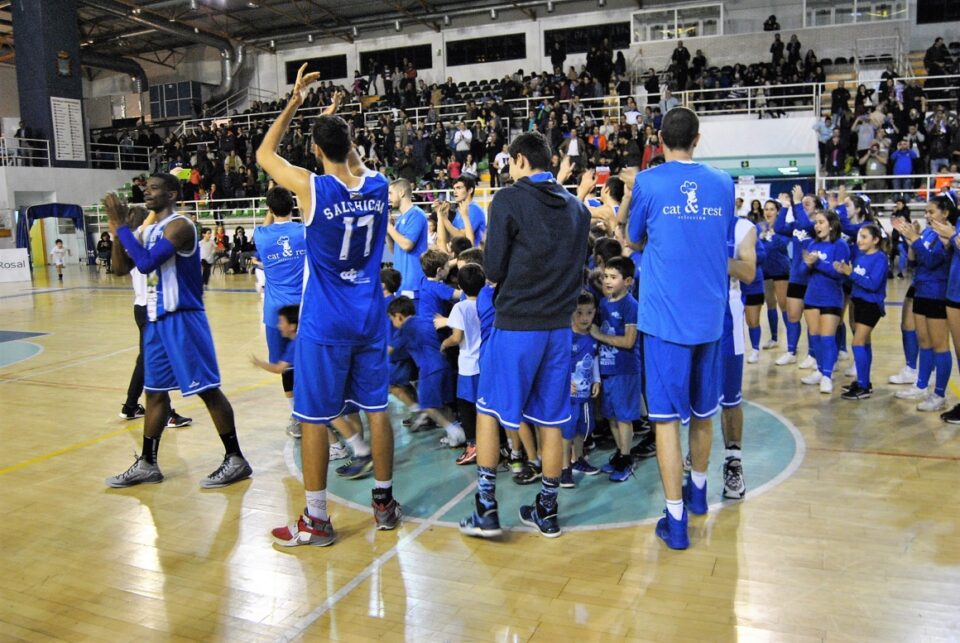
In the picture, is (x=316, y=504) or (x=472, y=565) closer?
(x=472, y=565)

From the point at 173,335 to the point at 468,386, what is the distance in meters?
1.93

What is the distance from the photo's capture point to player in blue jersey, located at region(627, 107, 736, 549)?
365 centimetres

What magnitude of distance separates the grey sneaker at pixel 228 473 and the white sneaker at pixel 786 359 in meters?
5.76

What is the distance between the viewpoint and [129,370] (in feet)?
28.9

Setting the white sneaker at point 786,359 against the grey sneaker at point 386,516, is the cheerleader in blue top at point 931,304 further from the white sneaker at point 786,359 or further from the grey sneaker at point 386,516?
the grey sneaker at point 386,516

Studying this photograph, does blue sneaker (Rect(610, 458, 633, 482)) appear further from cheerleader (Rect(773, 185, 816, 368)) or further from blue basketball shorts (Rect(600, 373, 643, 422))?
cheerleader (Rect(773, 185, 816, 368))

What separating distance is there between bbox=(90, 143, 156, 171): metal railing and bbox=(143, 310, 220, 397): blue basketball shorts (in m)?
28.4

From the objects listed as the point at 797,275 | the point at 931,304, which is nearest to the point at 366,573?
the point at 931,304

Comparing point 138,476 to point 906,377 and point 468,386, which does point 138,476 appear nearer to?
point 468,386

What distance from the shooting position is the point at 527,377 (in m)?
3.82

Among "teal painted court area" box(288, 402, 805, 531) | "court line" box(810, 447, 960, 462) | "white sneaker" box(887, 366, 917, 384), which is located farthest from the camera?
"white sneaker" box(887, 366, 917, 384)

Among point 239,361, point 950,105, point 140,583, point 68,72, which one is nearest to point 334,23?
point 68,72

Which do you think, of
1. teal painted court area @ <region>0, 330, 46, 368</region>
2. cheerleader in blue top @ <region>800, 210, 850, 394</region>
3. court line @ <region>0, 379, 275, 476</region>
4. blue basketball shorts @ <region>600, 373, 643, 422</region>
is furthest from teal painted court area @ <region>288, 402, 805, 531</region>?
teal painted court area @ <region>0, 330, 46, 368</region>

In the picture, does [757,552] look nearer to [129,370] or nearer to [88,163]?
[129,370]
